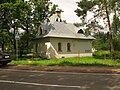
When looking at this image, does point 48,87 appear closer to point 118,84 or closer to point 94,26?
point 118,84

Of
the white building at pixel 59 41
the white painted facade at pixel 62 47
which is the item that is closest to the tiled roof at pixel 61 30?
the white building at pixel 59 41

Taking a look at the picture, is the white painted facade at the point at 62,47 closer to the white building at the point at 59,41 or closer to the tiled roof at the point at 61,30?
the white building at the point at 59,41

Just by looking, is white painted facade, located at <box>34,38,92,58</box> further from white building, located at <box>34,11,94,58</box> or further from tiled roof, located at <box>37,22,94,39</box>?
tiled roof, located at <box>37,22,94,39</box>

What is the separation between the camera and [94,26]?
3219cm

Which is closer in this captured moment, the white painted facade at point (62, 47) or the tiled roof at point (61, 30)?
the white painted facade at point (62, 47)

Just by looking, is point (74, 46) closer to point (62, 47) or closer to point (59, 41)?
point (62, 47)

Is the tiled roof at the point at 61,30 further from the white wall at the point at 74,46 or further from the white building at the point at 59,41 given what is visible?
the white wall at the point at 74,46

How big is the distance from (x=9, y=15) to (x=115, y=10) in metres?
14.2

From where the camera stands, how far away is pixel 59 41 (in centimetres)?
3838

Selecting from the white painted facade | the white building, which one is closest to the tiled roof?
the white building

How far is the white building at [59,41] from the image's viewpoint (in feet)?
123

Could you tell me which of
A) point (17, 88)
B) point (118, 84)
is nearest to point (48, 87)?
point (17, 88)

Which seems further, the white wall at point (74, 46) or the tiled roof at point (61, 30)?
the tiled roof at point (61, 30)

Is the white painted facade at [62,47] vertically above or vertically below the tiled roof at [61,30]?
below
